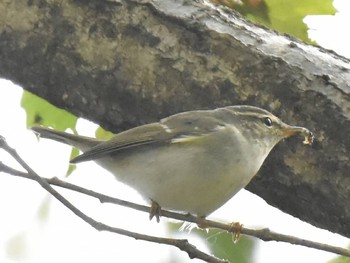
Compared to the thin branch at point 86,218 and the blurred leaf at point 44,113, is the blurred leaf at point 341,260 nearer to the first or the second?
the thin branch at point 86,218

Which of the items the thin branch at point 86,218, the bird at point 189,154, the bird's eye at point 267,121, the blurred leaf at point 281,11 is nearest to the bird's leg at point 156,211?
the bird at point 189,154

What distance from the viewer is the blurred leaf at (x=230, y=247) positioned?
2662 mm

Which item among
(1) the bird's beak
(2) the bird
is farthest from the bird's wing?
(1) the bird's beak

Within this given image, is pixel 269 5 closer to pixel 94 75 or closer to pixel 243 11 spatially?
pixel 243 11

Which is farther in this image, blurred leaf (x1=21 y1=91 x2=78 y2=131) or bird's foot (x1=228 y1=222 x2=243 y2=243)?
blurred leaf (x1=21 y1=91 x2=78 y2=131)

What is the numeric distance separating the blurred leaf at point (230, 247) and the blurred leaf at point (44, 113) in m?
0.64

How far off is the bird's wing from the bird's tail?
0.12 meters

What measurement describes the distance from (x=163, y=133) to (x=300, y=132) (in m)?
0.42

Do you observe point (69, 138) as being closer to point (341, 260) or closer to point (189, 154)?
point (189, 154)

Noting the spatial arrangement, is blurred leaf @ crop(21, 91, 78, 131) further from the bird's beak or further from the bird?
the bird's beak

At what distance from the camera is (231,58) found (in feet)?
8.71

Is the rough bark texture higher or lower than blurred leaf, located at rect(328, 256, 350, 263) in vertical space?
higher

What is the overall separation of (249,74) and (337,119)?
0.99ft

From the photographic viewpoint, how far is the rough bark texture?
2.54m
